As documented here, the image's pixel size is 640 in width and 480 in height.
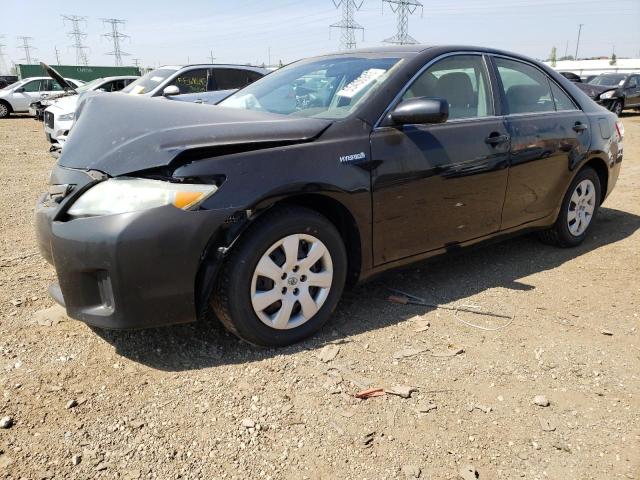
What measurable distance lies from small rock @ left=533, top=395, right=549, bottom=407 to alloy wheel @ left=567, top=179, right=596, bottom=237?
→ 2.45 metres

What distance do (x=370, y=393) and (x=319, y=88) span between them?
6.42 ft

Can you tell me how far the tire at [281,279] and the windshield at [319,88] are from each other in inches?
28.6

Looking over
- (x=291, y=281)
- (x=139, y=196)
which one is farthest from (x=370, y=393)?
(x=139, y=196)

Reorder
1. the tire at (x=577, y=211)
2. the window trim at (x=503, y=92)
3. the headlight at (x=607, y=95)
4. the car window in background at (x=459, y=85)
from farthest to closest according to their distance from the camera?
1. the headlight at (x=607, y=95)
2. the tire at (x=577, y=211)
3. the window trim at (x=503, y=92)
4. the car window in background at (x=459, y=85)

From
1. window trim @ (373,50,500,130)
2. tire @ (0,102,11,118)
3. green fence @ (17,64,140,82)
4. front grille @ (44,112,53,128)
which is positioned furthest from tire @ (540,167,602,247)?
green fence @ (17,64,140,82)

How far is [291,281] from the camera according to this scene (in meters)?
2.73

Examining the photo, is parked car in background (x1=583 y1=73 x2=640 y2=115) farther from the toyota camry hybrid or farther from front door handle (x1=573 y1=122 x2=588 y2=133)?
the toyota camry hybrid

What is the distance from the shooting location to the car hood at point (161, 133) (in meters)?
2.42

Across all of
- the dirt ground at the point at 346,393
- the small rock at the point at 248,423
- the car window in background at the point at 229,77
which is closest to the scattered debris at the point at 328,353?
the dirt ground at the point at 346,393

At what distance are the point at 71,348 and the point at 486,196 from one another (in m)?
2.69

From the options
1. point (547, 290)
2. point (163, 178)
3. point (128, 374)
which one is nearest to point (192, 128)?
point (163, 178)

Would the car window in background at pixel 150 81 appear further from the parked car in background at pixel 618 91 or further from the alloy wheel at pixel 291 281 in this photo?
the parked car in background at pixel 618 91

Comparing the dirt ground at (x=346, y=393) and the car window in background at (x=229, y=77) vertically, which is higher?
the car window in background at (x=229, y=77)

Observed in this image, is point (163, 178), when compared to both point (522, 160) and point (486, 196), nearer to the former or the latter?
point (486, 196)
